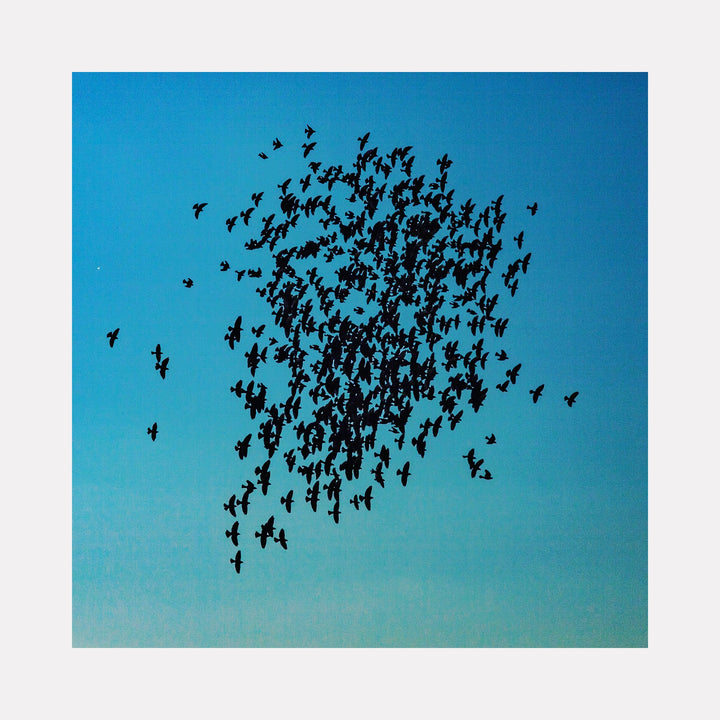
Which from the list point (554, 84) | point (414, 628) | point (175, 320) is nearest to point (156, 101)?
point (175, 320)

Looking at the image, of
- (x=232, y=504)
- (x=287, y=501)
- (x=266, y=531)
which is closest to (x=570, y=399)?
(x=287, y=501)

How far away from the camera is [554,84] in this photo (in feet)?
12.2

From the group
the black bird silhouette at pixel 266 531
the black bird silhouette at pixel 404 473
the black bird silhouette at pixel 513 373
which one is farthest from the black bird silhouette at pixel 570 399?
the black bird silhouette at pixel 266 531

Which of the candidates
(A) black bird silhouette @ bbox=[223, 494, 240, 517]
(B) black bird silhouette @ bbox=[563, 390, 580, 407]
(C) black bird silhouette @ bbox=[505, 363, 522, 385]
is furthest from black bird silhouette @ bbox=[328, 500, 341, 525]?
(B) black bird silhouette @ bbox=[563, 390, 580, 407]

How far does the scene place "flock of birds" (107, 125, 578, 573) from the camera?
364 centimetres

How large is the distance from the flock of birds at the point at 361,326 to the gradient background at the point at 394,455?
0.21 ft

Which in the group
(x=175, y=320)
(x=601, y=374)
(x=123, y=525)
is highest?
(x=175, y=320)

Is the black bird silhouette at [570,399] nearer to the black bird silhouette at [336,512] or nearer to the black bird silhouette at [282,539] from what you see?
the black bird silhouette at [336,512]

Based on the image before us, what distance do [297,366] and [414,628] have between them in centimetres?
126

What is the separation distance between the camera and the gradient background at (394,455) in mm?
3566

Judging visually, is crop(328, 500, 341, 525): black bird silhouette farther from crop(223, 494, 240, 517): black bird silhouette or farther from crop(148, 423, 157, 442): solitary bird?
crop(148, 423, 157, 442): solitary bird

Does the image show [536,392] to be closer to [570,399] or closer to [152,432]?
[570,399]

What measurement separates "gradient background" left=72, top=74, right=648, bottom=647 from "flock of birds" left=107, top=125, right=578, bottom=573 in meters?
0.06
